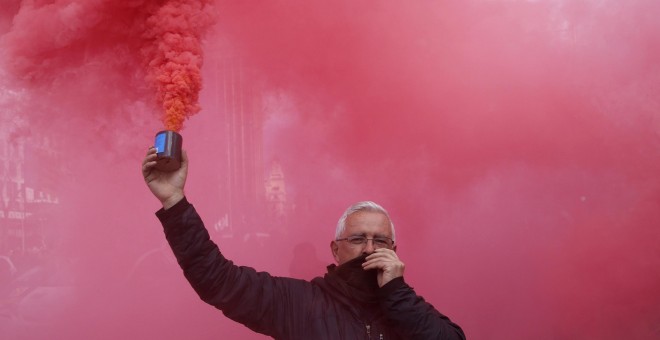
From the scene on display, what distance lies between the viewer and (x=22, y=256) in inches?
146

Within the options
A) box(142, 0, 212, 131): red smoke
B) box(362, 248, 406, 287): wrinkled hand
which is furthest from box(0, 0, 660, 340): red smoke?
box(362, 248, 406, 287): wrinkled hand

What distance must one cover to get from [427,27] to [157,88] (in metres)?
1.88

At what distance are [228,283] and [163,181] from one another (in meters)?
0.39

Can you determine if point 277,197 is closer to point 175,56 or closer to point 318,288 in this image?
point 175,56

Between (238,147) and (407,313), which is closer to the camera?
(407,313)

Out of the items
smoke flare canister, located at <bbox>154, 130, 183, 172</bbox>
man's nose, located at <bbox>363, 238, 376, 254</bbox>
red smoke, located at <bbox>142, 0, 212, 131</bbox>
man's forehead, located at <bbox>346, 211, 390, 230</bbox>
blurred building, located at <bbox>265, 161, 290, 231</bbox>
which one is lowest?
man's nose, located at <bbox>363, 238, 376, 254</bbox>

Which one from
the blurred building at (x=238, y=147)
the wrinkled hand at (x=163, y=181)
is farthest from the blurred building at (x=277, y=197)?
the wrinkled hand at (x=163, y=181)

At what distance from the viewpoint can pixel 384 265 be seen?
175 centimetres

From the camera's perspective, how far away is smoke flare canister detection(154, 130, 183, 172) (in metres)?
1.82

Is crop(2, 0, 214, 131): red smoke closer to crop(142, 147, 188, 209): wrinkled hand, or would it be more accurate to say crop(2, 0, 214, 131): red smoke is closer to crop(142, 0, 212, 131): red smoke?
crop(142, 0, 212, 131): red smoke

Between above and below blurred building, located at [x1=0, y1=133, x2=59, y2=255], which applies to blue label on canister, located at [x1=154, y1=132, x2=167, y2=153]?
below

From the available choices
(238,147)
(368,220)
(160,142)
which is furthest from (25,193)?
(368,220)

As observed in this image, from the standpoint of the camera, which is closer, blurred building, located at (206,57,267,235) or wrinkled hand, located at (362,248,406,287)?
wrinkled hand, located at (362,248,406,287)

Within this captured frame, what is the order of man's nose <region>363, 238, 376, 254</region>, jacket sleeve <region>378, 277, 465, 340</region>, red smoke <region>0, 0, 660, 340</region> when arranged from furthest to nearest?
red smoke <region>0, 0, 660, 340</region> < man's nose <region>363, 238, 376, 254</region> < jacket sleeve <region>378, 277, 465, 340</region>
